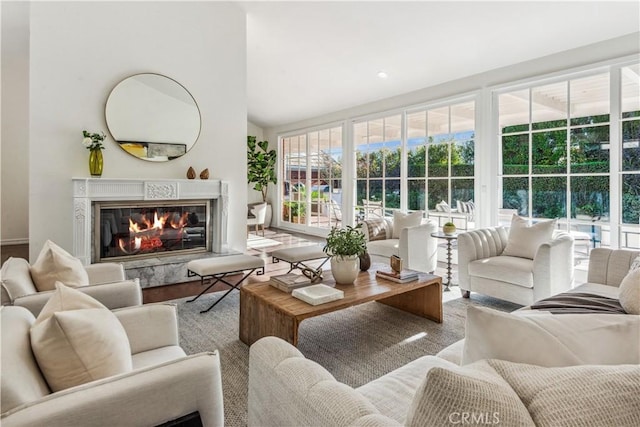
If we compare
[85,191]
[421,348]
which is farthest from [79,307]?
[85,191]

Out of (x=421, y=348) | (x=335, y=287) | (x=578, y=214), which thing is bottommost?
(x=421, y=348)

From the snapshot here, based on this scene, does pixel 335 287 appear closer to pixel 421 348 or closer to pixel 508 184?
pixel 421 348

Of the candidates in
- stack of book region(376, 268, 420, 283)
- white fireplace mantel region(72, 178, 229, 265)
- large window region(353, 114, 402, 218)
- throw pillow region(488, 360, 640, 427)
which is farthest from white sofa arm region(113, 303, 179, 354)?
large window region(353, 114, 402, 218)

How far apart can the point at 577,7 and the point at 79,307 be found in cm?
443

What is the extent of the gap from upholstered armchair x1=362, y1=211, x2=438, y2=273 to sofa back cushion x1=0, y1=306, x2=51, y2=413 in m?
3.56

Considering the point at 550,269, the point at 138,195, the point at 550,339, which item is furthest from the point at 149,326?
the point at 550,269

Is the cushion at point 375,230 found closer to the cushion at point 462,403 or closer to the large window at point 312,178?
the large window at point 312,178

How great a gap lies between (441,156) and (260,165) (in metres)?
4.65

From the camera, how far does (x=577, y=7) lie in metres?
3.29

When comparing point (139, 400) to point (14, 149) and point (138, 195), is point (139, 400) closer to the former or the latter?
point (138, 195)

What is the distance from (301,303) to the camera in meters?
2.22

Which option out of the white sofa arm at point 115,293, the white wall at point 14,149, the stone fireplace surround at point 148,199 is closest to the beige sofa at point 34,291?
the white sofa arm at point 115,293

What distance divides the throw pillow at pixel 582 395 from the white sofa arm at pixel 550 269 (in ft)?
8.22

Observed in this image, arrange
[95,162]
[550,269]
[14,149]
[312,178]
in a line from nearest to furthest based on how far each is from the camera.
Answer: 1. [550,269]
2. [95,162]
3. [14,149]
4. [312,178]
